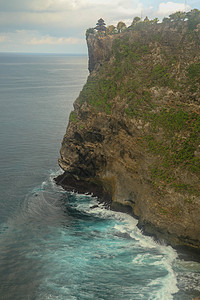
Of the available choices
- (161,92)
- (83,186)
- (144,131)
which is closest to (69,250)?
(83,186)

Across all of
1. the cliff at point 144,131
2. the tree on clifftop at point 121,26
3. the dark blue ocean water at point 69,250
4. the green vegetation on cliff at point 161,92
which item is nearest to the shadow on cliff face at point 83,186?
the cliff at point 144,131

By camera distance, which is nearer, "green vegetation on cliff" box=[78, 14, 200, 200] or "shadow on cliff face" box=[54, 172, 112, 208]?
"green vegetation on cliff" box=[78, 14, 200, 200]

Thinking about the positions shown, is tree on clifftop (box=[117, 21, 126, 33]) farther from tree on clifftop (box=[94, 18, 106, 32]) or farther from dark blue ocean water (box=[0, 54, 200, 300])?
dark blue ocean water (box=[0, 54, 200, 300])

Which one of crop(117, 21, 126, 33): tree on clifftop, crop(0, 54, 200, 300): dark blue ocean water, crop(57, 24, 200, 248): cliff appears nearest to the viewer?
crop(0, 54, 200, 300): dark blue ocean water

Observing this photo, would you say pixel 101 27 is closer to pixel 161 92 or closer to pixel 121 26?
pixel 121 26

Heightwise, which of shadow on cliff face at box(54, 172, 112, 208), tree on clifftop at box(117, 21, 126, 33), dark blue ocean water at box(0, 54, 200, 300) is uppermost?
tree on clifftop at box(117, 21, 126, 33)

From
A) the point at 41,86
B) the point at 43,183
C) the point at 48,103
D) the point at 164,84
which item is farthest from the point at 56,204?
the point at 41,86

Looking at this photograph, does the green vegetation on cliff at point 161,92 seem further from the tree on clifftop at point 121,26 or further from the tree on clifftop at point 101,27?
the tree on clifftop at point 101,27

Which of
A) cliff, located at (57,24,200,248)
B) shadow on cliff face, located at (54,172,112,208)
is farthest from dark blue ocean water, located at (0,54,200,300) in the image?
cliff, located at (57,24,200,248)
